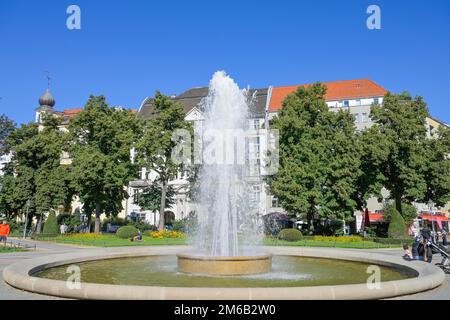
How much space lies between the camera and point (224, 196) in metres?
16.7

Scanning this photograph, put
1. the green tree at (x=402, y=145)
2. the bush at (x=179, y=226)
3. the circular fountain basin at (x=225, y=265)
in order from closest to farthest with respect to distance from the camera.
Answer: the circular fountain basin at (x=225, y=265) → the green tree at (x=402, y=145) → the bush at (x=179, y=226)

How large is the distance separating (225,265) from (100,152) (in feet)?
113

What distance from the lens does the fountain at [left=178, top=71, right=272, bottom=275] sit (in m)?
13.2

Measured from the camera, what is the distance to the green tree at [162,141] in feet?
151

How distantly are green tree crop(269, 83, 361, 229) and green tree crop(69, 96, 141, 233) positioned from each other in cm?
1580

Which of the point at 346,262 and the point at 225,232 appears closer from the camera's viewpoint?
the point at 225,232

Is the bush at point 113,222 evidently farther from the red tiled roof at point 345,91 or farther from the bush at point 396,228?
the bush at point 396,228

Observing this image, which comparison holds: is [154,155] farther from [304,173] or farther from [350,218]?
[350,218]

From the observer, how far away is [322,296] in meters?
8.35

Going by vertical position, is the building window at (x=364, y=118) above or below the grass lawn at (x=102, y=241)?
above

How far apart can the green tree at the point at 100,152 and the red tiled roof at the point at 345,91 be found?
30.6 metres

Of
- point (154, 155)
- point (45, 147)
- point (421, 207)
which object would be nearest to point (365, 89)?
point (421, 207)

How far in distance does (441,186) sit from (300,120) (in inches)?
554

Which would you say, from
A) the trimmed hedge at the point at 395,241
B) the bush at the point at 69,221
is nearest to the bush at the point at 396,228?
the trimmed hedge at the point at 395,241
